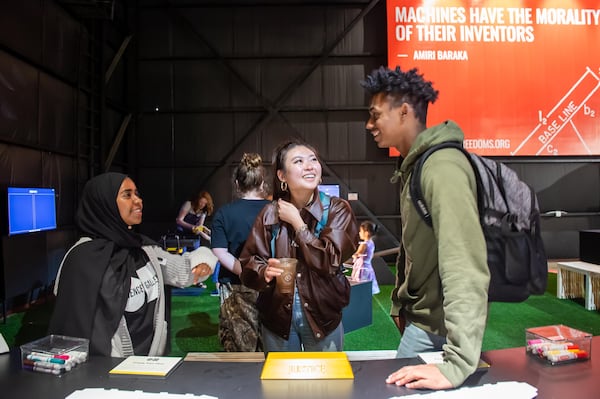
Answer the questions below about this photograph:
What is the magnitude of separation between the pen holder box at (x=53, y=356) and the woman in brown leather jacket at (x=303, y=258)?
0.63 m

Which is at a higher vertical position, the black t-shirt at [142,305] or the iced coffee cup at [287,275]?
the iced coffee cup at [287,275]

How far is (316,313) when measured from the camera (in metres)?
1.73

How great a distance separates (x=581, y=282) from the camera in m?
5.19

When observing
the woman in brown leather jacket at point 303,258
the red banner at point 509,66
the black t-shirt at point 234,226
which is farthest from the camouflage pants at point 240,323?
the red banner at point 509,66

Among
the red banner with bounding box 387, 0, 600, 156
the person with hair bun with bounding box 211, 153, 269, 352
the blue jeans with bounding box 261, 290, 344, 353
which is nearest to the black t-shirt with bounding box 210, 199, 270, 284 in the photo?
the person with hair bun with bounding box 211, 153, 269, 352

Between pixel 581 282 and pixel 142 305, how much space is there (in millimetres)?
5338

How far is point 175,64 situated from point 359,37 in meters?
3.89

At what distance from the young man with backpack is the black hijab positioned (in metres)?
1.06

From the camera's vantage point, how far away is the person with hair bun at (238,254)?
2307mm

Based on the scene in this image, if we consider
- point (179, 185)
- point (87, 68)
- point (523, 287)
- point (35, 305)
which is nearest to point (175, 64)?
point (87, 68)

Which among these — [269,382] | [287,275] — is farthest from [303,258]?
[269,382]

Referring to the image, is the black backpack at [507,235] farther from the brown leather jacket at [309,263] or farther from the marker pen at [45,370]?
the marker pen at [45,370]

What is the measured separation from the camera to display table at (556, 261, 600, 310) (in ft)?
16.0

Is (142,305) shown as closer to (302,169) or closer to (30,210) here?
(302,169)
